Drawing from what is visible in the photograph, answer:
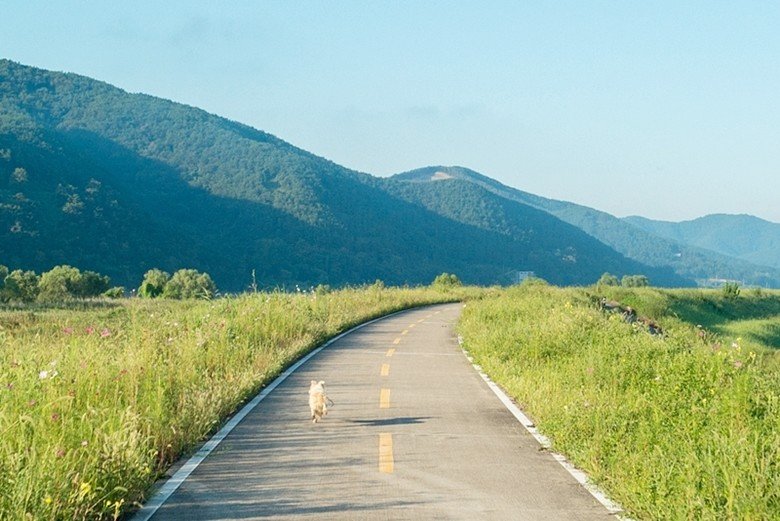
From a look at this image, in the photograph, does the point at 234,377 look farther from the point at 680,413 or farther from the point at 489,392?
the point at 680,413

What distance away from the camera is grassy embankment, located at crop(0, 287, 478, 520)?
6230 mm

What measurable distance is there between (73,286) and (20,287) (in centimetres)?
719

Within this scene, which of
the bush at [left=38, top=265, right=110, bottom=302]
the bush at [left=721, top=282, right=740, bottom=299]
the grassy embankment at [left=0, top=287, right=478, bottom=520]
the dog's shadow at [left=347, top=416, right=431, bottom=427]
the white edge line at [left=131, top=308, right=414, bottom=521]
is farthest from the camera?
the bush at [left=38, top=265, right=110, bottom=302]

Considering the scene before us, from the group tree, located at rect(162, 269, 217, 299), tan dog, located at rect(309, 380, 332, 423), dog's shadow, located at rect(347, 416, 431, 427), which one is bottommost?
dog's shadow, located at rect(347, 416, 431, 427)

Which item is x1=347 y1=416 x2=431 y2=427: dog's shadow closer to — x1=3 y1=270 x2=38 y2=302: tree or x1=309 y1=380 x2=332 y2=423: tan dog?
x1=309 y1=380 x2=332 y2=423: tan dog

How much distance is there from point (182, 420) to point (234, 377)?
442 cm

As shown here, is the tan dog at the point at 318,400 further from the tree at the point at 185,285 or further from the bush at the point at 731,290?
the bush at the point at 731,290

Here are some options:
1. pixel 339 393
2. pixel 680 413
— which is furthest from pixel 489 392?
pixel 680 413

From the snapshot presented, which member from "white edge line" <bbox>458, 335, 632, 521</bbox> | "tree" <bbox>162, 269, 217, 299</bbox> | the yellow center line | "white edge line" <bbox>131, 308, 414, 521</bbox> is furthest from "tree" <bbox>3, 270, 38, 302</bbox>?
the yellow center line

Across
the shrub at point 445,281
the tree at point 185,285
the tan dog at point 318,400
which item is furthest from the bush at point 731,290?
the tan dog at point 318,400

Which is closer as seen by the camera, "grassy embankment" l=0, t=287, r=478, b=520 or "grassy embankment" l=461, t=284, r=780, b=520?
"grassy embankment" l=0, t=287, r=478, b=520

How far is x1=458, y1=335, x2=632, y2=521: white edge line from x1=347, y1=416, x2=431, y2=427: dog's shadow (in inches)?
55.4

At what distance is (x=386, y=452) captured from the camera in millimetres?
9422

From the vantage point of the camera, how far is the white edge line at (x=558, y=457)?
7.33 metres
